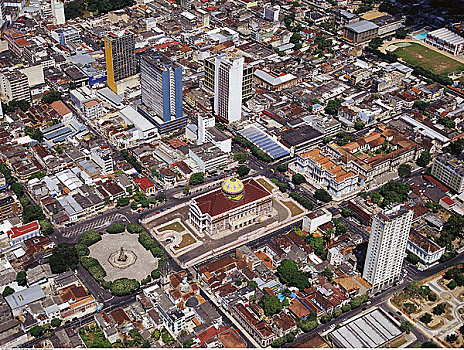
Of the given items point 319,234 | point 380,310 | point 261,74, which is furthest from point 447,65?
point 380,310

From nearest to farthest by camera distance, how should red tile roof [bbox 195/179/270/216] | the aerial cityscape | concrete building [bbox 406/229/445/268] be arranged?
the aerial cityscape < concrete building [bbox 406/229/445/268] < red tile roof [bbox 195/179/270/216]

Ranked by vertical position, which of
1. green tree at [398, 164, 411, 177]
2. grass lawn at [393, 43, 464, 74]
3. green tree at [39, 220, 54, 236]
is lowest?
green tree at [39, 220, 54, 236]

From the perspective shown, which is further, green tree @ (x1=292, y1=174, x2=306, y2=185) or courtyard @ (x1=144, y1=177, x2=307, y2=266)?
green tree @ (x1=292, y1=174, x2=306, y2=185)

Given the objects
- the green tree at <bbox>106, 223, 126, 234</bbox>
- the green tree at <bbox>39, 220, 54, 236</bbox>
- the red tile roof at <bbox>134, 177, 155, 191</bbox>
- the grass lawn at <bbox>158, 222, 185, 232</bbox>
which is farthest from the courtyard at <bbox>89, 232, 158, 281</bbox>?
the red tile roof at <bbox>134, 177, 155, 191</bbox>

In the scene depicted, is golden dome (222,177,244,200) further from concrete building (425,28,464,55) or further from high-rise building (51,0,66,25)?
high-rise building (51,0,66,25)

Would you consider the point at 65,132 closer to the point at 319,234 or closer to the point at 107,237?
the point at 107,237

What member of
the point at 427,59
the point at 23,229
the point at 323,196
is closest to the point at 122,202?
the point at 23,229
